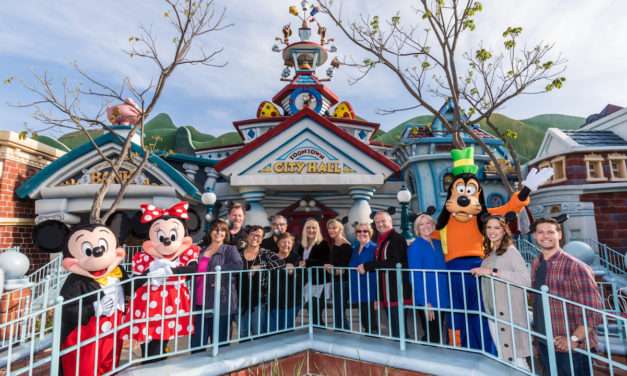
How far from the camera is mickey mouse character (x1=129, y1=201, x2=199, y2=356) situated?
3.20m

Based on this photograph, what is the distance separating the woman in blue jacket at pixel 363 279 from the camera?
388 centimetres

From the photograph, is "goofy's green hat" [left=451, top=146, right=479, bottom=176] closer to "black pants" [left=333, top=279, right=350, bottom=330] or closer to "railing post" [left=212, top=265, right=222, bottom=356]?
"black pants" [left=333, top=279, right=350, bottom=330]

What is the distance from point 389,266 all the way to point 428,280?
417 mm

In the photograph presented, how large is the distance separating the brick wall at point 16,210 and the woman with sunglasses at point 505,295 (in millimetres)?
10135

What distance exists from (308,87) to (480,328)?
1052 cm

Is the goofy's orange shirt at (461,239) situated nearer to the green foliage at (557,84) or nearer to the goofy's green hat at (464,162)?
the goofy's green hat at (464,162)

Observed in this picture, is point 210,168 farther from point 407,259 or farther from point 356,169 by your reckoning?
point 407,259

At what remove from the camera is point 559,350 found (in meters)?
2.67

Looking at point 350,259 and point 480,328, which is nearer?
point 480,328

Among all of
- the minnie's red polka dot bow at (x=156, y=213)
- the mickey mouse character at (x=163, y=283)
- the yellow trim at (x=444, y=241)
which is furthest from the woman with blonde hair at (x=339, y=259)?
the minnie's red polka dot bow at (x=156, y=213)

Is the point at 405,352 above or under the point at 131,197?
under

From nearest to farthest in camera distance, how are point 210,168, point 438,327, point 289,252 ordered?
point 438,327 < point 289,252 < point 210,168

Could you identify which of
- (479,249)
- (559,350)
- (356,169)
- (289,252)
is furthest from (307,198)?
(559,350)

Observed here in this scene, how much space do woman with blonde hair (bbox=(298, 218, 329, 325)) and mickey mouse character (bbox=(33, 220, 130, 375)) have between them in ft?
6.60
